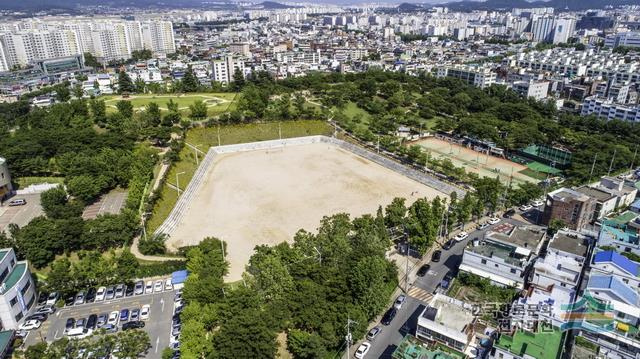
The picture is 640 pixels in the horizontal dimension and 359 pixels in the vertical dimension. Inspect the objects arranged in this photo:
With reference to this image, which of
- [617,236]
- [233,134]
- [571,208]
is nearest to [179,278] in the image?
[617,236]

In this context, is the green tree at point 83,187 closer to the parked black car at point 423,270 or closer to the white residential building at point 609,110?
the parked black car at point 423,270

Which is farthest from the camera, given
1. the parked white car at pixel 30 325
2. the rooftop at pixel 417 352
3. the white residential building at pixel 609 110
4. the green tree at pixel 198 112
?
the white residential building at pixel 609 110

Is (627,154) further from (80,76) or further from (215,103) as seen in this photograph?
(80,76)

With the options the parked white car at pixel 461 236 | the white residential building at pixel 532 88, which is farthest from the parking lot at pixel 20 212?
the white residential building at pixel 532 88

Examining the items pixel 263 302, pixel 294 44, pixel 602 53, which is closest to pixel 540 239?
pixel 263 302

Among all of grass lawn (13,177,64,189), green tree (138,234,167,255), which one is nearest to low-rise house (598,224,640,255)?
green tree (138,234,167,255)

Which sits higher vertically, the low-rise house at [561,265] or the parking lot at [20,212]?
the low-rise house at [561,265]
